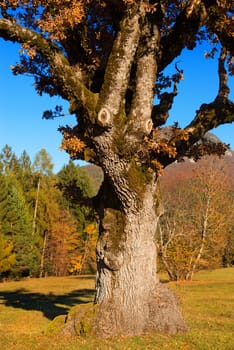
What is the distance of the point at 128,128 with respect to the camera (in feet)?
29.2

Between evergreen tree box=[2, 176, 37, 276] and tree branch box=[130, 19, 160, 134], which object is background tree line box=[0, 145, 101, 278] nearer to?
evergreen tree box=[2, 176, 37, 276]

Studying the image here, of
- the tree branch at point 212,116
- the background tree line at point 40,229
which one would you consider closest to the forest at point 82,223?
the background tree line at point 40,229

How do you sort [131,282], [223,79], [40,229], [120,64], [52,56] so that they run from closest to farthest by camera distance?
1. [120,64]
2. [52,56]
3. [131,282]
4. [223,79]
5. [40,229]

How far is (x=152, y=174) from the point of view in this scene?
31.0 feet

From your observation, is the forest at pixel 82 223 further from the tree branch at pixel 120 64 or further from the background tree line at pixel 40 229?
the tree branch at pixel 120 64

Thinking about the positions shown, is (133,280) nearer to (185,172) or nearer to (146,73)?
(146,73)

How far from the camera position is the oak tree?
8.85m

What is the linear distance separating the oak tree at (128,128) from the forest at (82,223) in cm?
173

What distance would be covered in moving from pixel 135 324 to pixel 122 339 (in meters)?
0.61

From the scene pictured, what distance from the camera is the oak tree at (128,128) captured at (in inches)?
348

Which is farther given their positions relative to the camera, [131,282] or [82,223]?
[82,223]

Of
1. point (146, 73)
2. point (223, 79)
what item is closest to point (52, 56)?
point (146, 73)

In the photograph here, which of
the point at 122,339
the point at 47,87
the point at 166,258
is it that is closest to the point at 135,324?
the point at 122,339

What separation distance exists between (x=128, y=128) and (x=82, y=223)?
54.9 meters
